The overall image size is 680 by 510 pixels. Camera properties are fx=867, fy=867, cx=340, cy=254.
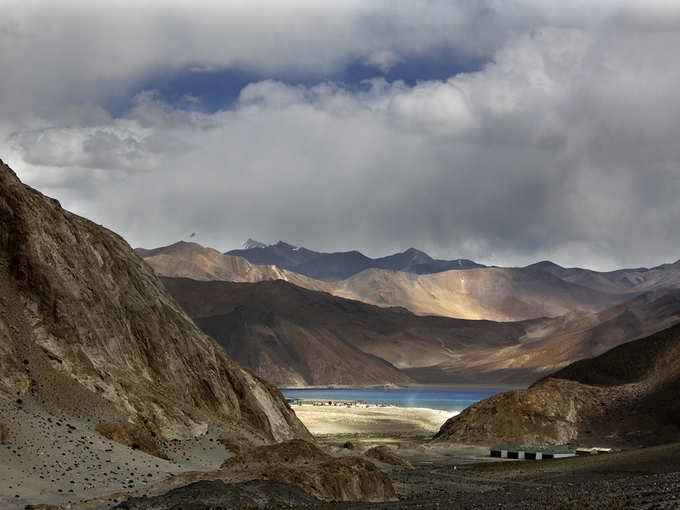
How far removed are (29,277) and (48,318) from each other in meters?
2.50

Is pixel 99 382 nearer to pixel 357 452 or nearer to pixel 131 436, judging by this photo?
pixel 131 436

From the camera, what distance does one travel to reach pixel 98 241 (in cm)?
5641

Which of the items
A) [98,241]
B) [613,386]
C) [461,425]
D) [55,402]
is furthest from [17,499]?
[613,386]

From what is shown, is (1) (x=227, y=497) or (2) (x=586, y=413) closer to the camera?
(1) (x=227, y=497)

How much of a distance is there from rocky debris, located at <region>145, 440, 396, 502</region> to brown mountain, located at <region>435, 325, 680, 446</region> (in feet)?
178

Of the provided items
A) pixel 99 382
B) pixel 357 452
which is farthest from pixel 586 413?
pixel 99 382

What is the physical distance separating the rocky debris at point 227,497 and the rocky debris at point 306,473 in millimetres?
1563

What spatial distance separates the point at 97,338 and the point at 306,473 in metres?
15.3

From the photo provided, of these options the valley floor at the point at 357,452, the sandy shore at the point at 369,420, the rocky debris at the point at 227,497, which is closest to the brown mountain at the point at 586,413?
the sandy shore at the point at 369,420

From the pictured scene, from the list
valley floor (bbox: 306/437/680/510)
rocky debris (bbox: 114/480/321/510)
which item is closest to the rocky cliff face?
rocky debris (bbox: 114/480/321/510)

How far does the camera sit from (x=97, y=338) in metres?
48.0

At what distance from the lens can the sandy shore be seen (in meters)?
127

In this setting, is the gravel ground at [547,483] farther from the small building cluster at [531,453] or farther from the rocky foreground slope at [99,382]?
the rocky foreground slope at [99,382]

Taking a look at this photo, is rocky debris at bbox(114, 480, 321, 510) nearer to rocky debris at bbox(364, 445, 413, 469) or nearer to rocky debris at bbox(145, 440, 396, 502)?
rocky debris at bbox(145, 440, 396, 502)
